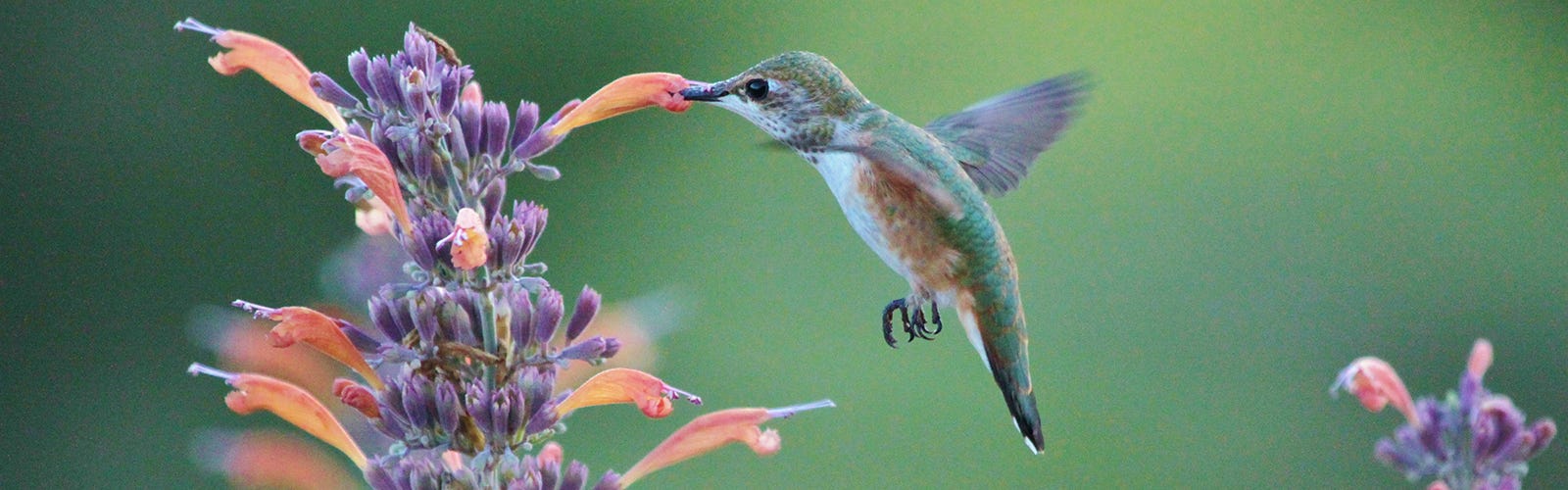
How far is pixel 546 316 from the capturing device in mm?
2389

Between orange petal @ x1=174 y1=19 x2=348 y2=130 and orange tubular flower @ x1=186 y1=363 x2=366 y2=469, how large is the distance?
0.41m

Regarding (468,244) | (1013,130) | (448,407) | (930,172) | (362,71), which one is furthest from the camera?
(1013,130)

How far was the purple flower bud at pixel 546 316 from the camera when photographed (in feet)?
7.77

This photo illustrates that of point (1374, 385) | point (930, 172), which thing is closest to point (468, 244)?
point (930, 172)

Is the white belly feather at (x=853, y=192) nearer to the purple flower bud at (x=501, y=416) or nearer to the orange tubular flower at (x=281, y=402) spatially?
the purple flower bud at (x=501, y=416)

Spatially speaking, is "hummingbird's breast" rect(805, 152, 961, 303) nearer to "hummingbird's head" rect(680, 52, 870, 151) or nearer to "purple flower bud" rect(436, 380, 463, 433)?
"hummingbird's head" rect(680, 52, 870, 151)

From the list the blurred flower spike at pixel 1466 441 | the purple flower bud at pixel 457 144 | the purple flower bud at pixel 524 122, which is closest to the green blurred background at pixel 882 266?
the blurred flower spike at pixel 1466 441

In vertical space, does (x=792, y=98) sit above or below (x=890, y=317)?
above

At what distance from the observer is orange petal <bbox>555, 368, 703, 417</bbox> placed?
247 centimetres

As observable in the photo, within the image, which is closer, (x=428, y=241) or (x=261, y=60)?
(x=428, y=241)

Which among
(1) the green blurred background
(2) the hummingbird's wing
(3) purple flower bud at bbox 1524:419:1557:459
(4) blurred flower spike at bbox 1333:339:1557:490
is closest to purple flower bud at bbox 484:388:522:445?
(4) blurred flower spike at bbox 1333:339:1557:490

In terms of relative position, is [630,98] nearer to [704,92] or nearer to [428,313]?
[704,92]

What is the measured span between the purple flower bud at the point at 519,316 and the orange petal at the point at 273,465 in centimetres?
76

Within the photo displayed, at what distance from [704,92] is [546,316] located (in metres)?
0.56
